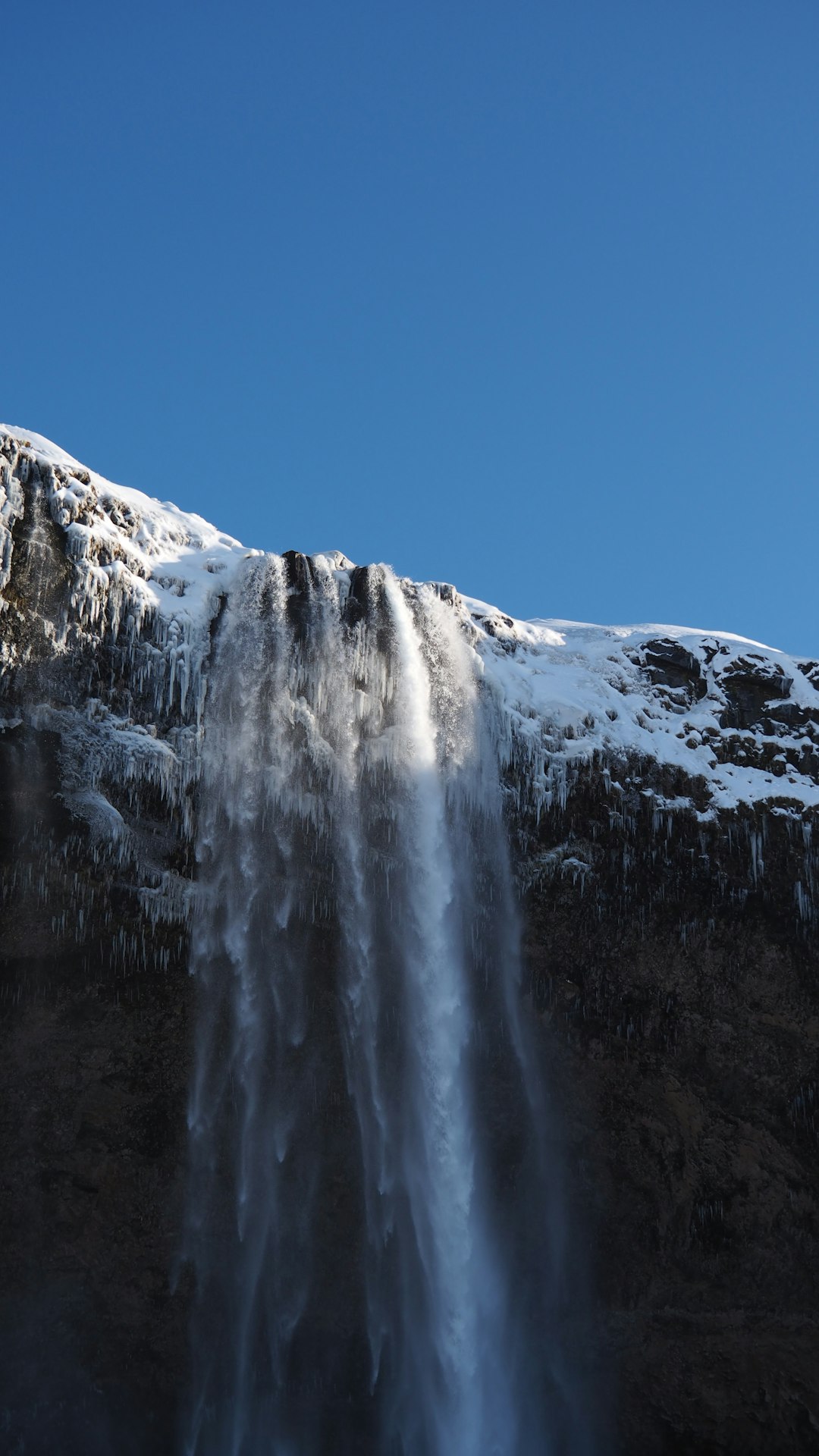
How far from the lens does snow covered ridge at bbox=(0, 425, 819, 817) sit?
89.7ft

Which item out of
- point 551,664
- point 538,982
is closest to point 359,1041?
point 538,982

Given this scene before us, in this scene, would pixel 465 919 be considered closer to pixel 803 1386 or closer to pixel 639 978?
pixel 639 978

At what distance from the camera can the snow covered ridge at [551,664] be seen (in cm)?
2734

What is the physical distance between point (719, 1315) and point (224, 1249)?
11.5m

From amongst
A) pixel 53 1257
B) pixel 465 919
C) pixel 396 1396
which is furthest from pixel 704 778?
pixel 53 1257

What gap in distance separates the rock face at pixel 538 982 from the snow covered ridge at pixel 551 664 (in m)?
0.09

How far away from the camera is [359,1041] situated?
30156mm

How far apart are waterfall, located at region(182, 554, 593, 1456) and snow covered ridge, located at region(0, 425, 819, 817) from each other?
3.66ft

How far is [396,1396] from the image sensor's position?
26406 mm

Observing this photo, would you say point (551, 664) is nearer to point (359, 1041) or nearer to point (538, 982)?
point (538, 982)

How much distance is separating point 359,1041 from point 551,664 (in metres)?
11.0

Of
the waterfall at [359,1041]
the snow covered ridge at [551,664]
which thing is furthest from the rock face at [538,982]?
the waterfall at [359,1041]

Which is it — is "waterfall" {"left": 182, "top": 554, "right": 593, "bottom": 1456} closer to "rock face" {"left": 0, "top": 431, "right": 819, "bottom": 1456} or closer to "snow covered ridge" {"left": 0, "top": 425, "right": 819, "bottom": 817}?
"rock face" {"left": 0, "top": 431, "right": 819, "bottom": 1456}

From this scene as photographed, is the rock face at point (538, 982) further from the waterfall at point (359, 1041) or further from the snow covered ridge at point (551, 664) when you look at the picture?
the waterfall at point (359, 1041)
